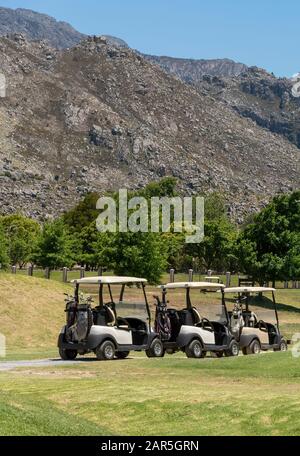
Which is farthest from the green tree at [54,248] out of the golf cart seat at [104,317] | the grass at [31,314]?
the golf cart seat at [104,317]

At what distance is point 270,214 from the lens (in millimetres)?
69562

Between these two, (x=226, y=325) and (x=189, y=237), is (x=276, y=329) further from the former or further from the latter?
(x=189, y=237)

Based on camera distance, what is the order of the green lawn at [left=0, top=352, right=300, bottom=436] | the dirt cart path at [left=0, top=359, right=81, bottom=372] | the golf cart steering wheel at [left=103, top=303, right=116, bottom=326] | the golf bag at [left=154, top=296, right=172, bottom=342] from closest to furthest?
the green lawn at [left=0, top=352, right=300, bottom=436], the dirt cart path at [left=0, top=359, right=81, bottom=372], the golf cart steering wheel at [left=103, top=303, right=116, bottom=326], the golf bag at [left=154, top=296, right=172, bottom=342]

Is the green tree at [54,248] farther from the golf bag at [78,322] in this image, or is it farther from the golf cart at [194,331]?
the golf bag at [78,322]

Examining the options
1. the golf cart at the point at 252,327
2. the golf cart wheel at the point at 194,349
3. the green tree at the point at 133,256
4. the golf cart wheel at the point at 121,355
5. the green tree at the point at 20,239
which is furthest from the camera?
the green tree at the point at 20,239

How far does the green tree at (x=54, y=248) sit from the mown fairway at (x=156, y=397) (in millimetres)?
54935

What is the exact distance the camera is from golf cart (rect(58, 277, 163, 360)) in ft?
90.3

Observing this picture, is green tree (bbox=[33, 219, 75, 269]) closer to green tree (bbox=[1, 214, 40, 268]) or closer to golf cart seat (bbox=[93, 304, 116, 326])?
green tree (bbox=[1, 214, 40, 268])

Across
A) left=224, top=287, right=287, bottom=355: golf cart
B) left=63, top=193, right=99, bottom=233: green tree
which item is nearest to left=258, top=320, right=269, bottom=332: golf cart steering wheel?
left=224, top=287, right=287, bottom=355: golf cart

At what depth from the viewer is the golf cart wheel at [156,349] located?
2853 cm

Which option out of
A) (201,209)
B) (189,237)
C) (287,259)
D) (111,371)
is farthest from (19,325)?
(201,209)

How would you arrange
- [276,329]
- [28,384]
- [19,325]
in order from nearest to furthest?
[28,384]
[276,329]
[19,325]

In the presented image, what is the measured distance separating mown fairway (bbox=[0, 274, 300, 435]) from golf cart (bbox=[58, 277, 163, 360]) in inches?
27.8

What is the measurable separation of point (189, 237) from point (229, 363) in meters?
73.7
